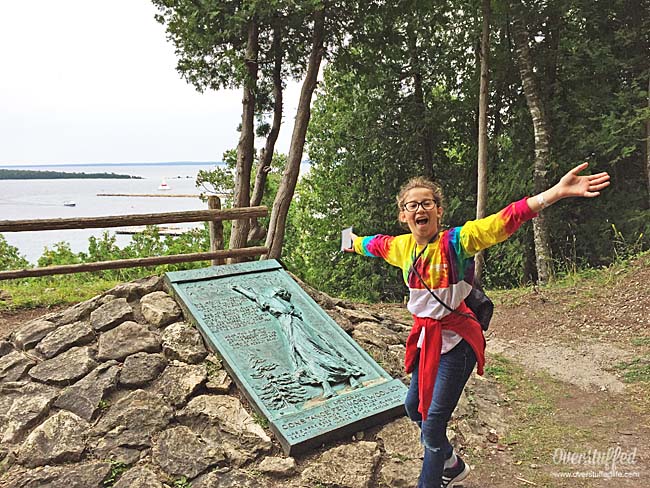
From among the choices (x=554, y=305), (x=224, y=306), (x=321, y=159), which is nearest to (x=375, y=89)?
(x=321, y=159)

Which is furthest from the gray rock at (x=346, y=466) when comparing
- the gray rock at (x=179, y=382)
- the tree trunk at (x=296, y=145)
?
the tree trunk at (x=296, y=145)

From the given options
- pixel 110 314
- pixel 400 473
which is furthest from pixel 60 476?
pixel 400 473

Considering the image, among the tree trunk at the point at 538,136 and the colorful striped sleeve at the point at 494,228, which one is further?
the tree trunk at the point at 538,136

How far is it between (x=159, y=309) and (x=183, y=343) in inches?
21.0

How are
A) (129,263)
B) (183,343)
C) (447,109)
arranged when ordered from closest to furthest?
1. (183,343)
2. (129,263)
3. (447,109)

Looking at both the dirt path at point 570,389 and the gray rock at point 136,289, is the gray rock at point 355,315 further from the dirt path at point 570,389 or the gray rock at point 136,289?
the gray rock at point 136,289

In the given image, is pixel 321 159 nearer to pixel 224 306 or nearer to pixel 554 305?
pixel 554 305

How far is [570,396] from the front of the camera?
16.4 feet

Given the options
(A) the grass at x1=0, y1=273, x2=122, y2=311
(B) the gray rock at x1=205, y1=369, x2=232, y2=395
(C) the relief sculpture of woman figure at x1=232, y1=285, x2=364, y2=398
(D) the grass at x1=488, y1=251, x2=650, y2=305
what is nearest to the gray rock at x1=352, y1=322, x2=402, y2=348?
(C) the relief sculpture of woman figure at x1=232, y1=285, x2=364, y2=398

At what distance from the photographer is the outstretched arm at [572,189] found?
8.39 ft

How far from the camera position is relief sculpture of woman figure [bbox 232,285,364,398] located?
4.32 meters

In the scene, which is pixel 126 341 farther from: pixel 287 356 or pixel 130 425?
pixel 287 356

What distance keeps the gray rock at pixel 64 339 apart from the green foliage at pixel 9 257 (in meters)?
7.83

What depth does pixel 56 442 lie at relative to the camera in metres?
3.75
